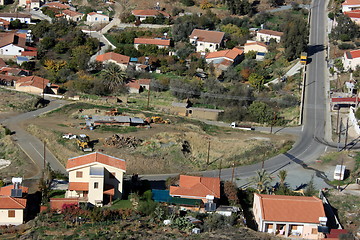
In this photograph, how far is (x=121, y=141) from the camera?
4659cm

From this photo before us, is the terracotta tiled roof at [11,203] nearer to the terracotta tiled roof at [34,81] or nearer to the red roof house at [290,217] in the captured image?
the red roof house at [290,217]

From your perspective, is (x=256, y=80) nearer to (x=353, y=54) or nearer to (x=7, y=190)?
(x=353, y=54)

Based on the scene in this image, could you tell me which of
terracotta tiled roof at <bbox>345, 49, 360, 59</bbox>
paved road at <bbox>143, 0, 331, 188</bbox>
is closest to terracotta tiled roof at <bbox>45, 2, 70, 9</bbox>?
paved road at <bbox>143, 0, 331, 188</bbox>

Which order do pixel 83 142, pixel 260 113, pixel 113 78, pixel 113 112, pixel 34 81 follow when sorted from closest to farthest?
pixel 83 142
pixel 113 112
pixel 260 113
pixel 34 81
pixel 113 78

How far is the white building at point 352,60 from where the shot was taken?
209 ft

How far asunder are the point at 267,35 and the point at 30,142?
123 feet

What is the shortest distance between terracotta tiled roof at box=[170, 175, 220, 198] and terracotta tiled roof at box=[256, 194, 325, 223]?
120 inches

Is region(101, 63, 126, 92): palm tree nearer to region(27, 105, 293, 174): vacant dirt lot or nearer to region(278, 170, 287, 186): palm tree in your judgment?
region(27, 105, 293, 174): vacant dirt lot

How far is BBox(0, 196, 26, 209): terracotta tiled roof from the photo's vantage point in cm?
3428

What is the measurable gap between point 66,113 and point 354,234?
91.3 feet

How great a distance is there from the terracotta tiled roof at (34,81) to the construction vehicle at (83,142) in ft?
49.4

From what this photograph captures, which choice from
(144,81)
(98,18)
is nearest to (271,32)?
(144,81)

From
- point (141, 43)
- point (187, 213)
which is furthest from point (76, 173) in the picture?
point (141, 43)

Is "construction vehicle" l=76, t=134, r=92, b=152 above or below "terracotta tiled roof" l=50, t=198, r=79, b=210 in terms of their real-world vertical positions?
above
